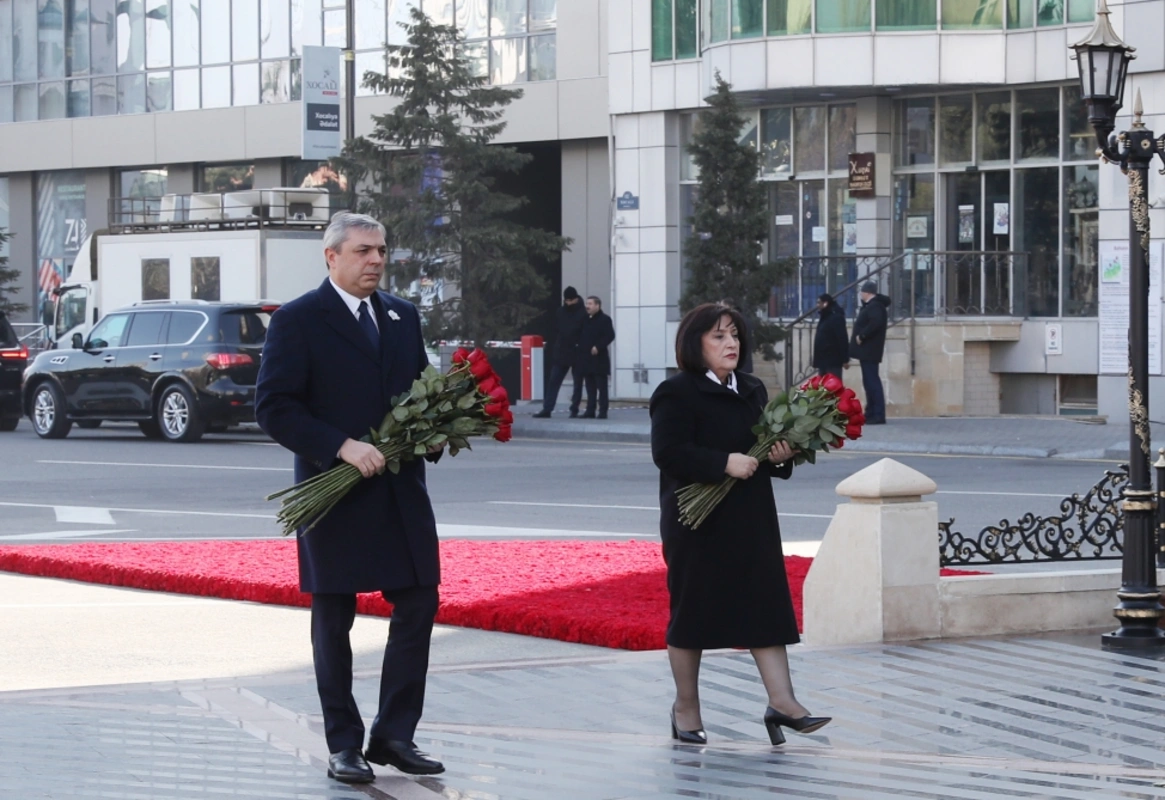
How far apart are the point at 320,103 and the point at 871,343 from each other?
10.8 meters

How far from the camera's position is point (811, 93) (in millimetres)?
28594

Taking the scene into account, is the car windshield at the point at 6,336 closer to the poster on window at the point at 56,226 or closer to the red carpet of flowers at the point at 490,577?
the poster on window at the point at 56,226

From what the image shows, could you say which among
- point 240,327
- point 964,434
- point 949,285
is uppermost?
point 949,285

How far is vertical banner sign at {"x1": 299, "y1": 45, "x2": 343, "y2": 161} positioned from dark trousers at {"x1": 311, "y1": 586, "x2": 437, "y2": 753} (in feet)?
81.1

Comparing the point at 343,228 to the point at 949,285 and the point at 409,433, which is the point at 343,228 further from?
the point at 949,285

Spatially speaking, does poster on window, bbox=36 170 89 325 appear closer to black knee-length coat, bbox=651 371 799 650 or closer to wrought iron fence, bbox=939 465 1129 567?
wrought iron fence, bbox=939 465 1129 567

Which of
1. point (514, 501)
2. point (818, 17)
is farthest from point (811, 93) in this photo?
point (514, 501)

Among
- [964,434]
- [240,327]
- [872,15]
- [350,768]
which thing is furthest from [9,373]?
[350,768]

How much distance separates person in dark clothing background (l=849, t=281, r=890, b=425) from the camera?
79.3 feet

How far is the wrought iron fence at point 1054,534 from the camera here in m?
9.15

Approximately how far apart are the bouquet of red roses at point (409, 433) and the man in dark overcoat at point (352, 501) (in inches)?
2.5

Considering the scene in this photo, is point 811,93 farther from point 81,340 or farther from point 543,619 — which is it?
point 543,619

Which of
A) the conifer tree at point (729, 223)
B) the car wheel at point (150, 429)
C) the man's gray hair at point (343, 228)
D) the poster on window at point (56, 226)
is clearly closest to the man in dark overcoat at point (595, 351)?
the conifer tree at point (729, 223)

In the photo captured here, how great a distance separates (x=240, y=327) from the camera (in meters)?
23.5
